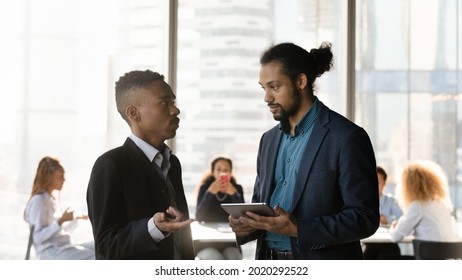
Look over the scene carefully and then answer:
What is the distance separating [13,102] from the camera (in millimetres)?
3520

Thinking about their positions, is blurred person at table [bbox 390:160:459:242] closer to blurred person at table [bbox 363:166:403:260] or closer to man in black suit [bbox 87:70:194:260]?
blurred person at table [bbox 363:166:403:260]

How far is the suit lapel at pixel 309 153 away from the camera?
2225 millimetres

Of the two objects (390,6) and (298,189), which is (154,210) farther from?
(390,6)

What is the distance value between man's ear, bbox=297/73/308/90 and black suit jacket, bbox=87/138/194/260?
0.67 metres

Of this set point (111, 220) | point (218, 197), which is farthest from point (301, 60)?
point (218, 197)

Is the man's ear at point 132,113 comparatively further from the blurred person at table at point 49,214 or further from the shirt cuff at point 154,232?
the blurred person at table at point 49,214

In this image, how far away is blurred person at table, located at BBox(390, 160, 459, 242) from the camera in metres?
4.23

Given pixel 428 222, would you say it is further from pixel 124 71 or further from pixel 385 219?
pixel 124 71

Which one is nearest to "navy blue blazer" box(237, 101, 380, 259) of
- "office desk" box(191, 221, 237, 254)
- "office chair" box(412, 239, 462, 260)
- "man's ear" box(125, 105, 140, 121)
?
"man's ear" box(125, 105, 140, 121)

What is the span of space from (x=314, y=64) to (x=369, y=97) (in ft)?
7.83

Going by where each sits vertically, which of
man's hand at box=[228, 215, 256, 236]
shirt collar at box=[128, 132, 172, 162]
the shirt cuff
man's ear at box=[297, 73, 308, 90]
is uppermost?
man's ear at box=[297, 73, 308, 90]

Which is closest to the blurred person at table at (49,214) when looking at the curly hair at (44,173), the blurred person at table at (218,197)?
the curly hair at (44,173)

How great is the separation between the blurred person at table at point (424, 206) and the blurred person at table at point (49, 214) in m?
2.27

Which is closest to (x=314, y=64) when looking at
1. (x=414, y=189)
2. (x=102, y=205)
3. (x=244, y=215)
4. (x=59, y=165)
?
(x=244, y=215)
